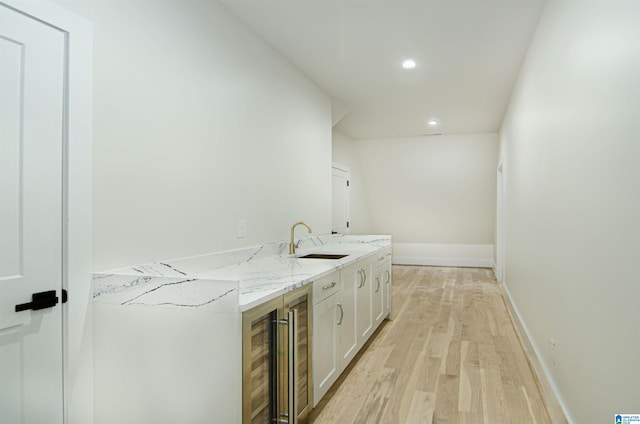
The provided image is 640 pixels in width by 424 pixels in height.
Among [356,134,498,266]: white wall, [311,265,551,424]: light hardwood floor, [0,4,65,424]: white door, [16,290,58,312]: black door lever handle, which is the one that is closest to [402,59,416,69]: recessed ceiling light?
[311,265,551,424]: light hardwood floor

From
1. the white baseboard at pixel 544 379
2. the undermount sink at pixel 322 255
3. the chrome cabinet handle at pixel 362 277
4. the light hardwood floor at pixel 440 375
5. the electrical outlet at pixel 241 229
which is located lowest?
the light hardwood floor at pixel 440 375

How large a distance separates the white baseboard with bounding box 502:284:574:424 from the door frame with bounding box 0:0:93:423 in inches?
91.3

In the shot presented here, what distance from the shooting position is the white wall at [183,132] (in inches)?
74.8

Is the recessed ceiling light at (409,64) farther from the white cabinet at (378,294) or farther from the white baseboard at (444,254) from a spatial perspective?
the white baseboard at (444,254)

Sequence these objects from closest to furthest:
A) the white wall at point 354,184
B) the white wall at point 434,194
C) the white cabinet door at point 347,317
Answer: the white cabinet door at point 347,317 < the white wall at point 354,184 < the white wall at point 434,194

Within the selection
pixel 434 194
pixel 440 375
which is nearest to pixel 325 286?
pixel 440 375

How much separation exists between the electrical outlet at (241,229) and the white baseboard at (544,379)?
2.20m

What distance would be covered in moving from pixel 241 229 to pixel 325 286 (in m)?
0.81

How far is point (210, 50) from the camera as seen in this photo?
2.64m

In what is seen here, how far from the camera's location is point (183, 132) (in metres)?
2.38

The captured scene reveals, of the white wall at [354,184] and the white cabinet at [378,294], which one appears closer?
the white cabinet at [378,294]

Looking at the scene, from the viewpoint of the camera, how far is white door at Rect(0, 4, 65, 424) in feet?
4.88

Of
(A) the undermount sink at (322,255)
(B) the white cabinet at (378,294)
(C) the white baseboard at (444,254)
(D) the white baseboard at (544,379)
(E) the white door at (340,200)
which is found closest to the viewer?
(D) the white baseboard at (544,379)

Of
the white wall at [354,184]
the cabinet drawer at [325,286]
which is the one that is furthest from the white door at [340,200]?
the cabinet drawer at [325,286]
